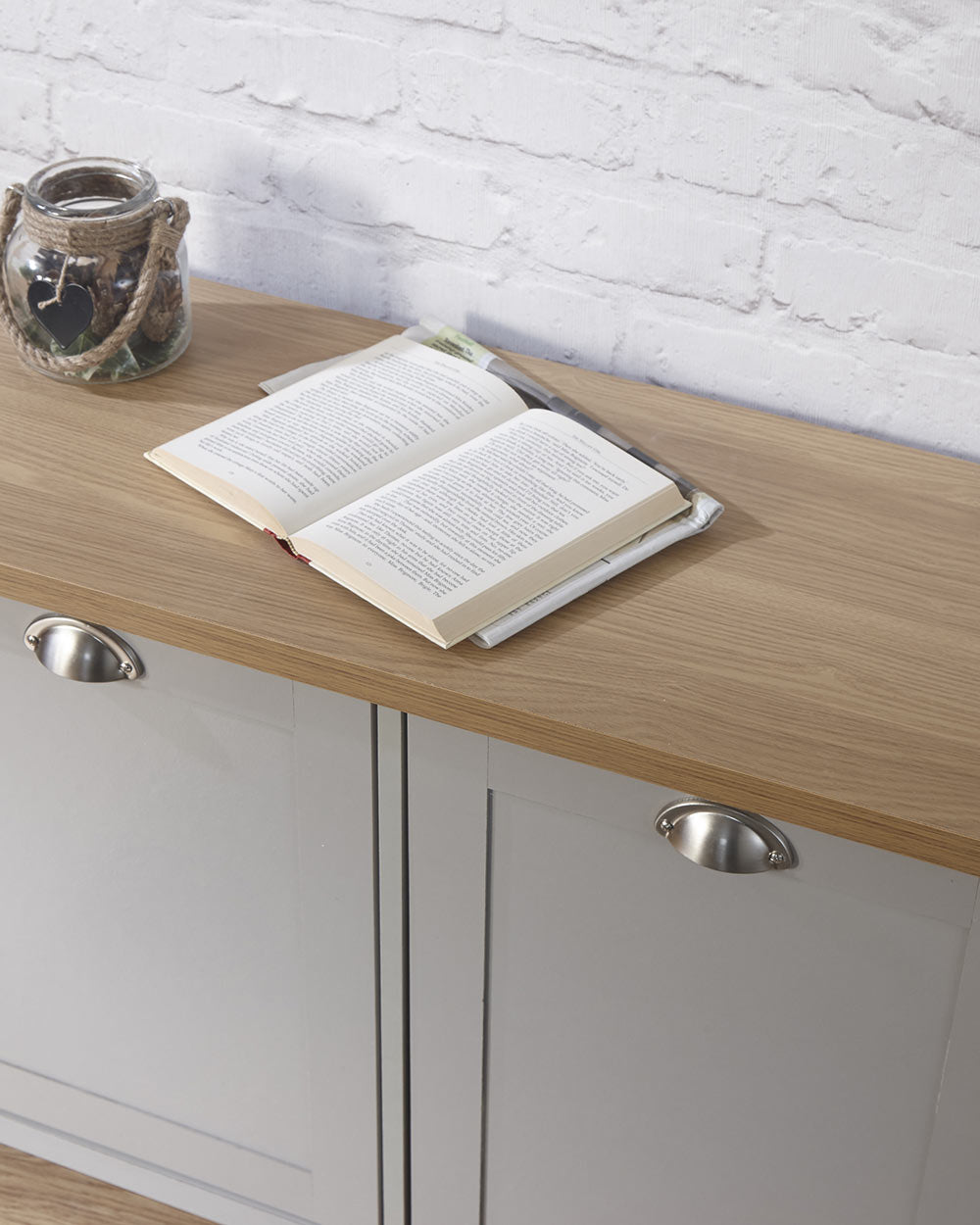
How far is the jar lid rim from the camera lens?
1.17m

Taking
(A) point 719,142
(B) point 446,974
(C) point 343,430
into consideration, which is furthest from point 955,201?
(B) point 446,974

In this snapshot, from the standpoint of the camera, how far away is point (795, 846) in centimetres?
92

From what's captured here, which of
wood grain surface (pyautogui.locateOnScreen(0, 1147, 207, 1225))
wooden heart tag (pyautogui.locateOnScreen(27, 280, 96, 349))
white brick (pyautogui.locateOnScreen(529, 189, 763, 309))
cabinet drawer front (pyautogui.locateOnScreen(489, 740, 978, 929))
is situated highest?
white brick (pyautogui.locateOnScreen(529, 189, 763, 309))

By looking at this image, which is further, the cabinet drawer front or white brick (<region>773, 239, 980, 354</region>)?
white brick (<region>773, 239, 980, 354</region>)

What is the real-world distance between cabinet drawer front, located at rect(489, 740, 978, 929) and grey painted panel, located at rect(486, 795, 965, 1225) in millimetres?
10

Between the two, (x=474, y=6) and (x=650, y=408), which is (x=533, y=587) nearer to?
(x=650, y=408)

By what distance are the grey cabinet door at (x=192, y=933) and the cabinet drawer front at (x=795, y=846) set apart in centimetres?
12

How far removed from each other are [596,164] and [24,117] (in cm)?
59

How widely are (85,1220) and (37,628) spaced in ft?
2.46

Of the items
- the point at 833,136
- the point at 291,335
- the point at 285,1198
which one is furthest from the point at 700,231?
the point at 285,1198

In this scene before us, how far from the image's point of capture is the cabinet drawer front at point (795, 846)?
0.90 m

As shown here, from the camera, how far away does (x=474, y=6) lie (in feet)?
3.91

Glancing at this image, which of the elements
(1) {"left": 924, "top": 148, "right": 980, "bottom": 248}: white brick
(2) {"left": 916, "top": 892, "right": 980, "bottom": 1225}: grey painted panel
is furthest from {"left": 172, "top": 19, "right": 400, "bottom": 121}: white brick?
(2) {"left": 916, "top": 892, "right": 980, "bottom": 1225}: grey painted panel

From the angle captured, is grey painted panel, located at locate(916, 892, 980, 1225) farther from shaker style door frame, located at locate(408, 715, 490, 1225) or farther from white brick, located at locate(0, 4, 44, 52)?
white brick, located at locate(0, 4, 44, 52)
